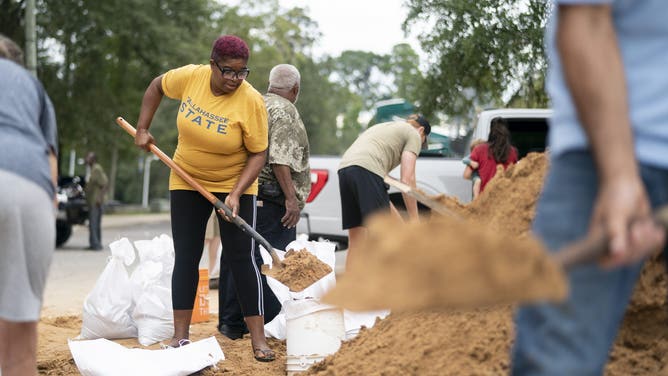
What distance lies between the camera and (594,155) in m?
2.00

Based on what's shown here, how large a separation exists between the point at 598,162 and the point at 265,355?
137 inches

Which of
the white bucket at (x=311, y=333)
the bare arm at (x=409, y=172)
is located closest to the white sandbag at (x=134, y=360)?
the white bucket at (x=311, y=333)

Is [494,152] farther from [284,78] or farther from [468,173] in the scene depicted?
[284,78]

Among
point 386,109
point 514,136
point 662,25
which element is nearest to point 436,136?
point 386,109

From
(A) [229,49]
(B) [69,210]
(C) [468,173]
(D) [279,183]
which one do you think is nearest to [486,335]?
(A) [229,49]

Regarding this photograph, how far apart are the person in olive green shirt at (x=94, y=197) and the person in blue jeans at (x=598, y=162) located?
1377 centimetres

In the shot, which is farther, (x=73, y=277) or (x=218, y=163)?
(x=73, y=277)

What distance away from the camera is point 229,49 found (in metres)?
5.02

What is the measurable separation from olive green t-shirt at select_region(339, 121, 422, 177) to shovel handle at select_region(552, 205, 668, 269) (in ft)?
15.0

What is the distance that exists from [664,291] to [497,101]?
9.97 metres

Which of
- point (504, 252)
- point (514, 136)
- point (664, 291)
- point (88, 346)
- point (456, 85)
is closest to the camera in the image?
point (504, 252)

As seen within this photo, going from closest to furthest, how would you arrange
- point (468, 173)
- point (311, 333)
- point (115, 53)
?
point (311, 333), point (468, 173), point (115, 53)

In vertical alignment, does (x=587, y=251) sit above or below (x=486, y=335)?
above

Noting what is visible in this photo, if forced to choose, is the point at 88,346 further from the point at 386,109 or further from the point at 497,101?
the point at 497,101
